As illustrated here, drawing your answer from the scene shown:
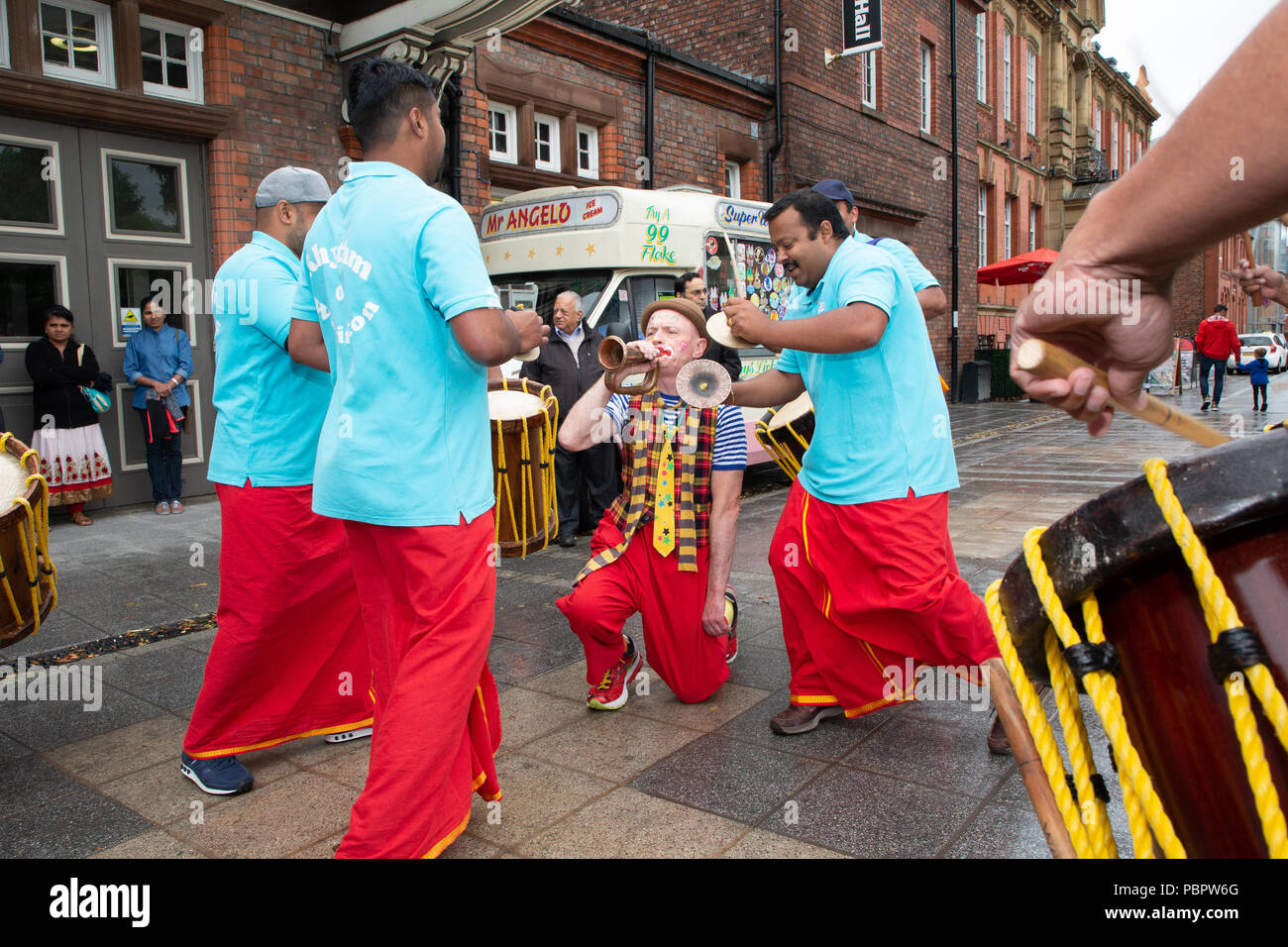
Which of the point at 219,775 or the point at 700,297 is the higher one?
the point at 700,297

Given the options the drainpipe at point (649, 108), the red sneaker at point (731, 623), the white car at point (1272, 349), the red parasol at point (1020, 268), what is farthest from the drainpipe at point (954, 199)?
the red sneaker at point (731, 623)

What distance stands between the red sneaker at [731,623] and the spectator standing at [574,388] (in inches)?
135

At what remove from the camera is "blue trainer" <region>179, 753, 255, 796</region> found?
319cm

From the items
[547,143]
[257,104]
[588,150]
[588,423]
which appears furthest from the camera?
[588,150]

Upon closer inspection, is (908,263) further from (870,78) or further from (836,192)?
(870,78)

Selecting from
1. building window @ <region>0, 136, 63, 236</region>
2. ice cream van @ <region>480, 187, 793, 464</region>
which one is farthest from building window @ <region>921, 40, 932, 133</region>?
building window @ <region>0, 136, 63, 236</region>

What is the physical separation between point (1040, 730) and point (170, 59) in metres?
9.64

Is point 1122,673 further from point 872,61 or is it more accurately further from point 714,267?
point 872,61

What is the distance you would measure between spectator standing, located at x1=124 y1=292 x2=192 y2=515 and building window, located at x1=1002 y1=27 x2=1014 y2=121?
24.1 meters

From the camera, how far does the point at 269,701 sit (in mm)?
3340

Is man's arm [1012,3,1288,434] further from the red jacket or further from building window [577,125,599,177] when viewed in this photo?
the red jacket

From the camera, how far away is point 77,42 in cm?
821

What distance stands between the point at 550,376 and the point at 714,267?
8.67 feet

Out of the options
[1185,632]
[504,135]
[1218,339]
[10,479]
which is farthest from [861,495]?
[1218,339]
